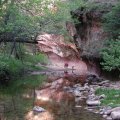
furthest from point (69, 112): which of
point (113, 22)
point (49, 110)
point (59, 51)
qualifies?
point (59, 51)

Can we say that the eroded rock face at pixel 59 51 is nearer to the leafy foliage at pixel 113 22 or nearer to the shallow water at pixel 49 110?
the leafy foliage at pixel 113 22

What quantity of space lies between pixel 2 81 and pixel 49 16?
5.99 meters

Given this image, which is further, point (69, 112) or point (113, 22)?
point (113, 22)

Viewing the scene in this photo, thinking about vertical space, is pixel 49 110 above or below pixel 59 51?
below

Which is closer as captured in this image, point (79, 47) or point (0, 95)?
point (0, 95)

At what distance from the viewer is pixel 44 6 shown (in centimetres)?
2370

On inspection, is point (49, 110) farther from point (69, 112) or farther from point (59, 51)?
point (59, 51)

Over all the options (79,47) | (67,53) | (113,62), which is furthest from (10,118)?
(67,53)

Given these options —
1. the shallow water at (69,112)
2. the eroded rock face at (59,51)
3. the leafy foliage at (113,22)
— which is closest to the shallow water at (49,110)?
the shallow water at (69,112)

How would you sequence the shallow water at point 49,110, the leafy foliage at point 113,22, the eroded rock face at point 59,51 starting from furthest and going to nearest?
1. the eroded rock face at point 59,51
2. the leafy foliage at point 113,22
3. the shallow water at point 49,110

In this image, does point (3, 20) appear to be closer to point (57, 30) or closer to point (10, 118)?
point (57, 30)

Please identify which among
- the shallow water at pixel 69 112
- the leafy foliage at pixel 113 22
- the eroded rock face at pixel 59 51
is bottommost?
the shallow water at pixel 69 112

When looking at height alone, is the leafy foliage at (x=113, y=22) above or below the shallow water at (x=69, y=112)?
above

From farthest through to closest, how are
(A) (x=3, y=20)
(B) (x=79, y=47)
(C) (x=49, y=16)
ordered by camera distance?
(B) (x=79, y=47) → (C) (x=49, y=16) → (A) (x=3, y=20)
